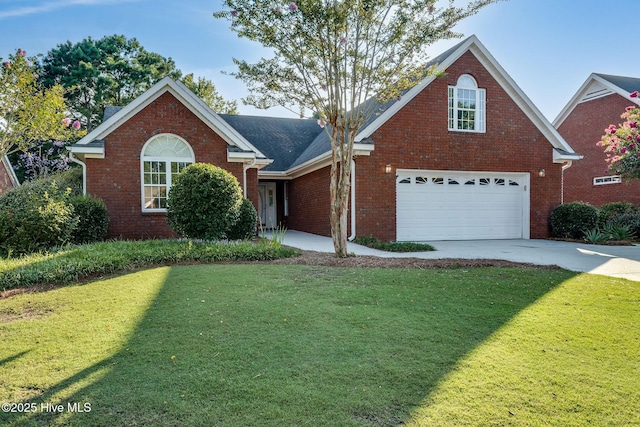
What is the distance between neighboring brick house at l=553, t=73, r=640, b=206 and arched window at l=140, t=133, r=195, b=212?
62.7ft

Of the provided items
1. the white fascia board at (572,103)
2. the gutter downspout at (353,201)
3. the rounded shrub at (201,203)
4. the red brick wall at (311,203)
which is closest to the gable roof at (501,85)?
the gutter downspout at (353,201)

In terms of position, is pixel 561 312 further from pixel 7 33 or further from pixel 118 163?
pixel 7 33

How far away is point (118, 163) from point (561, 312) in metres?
12.0

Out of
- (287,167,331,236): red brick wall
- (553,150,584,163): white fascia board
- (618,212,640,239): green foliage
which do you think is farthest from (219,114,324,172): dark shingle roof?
(618,212,640,239): green foliage

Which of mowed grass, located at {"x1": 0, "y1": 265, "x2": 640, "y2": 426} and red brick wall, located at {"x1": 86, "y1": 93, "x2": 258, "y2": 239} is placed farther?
red brick wall, located at {"x1": 86, "y1": 93, "x2": 258, "y2": 239}

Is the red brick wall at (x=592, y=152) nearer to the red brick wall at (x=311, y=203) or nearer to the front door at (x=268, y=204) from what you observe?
the red brick wall at (x=311, y=203)

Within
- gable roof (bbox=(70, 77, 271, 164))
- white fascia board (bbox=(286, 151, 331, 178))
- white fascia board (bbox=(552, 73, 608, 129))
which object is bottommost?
white fascia board (bbox=(286, 151, 331, 178))

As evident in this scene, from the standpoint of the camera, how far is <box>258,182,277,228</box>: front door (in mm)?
20250

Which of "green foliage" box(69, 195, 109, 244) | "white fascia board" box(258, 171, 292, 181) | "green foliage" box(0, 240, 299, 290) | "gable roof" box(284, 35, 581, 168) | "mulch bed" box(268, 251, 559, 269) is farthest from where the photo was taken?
"white fascia board" box(258, 171, 292, 181)

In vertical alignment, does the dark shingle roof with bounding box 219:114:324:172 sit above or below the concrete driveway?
above

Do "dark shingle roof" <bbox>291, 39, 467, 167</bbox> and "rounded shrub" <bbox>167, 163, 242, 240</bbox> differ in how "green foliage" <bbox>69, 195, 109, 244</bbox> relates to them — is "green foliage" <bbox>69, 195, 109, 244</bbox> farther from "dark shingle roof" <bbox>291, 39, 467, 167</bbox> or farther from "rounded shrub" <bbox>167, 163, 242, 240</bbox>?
"dark shingle roof" <bbox>291, 39, 467, 167</bbox>

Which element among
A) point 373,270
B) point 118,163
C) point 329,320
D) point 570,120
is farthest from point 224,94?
point 329,320

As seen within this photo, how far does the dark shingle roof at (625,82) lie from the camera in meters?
19.0

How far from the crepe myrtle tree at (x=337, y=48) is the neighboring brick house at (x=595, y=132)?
49.0 feet
